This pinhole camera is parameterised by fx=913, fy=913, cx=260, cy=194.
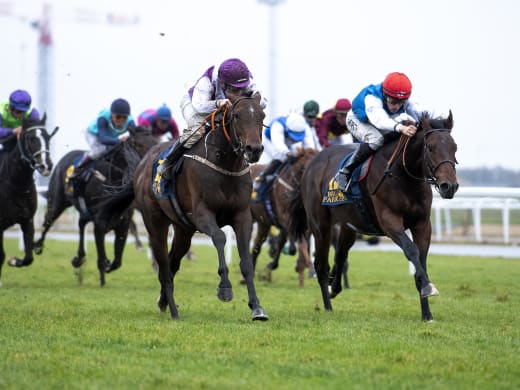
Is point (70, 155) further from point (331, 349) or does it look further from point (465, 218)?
point (465, 218)

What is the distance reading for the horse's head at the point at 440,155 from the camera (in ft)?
23.6

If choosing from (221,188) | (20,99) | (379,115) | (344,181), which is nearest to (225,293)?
(221,188)

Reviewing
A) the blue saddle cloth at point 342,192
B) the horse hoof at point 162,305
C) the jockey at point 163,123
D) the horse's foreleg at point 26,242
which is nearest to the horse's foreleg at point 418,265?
the blue saddle cloth at point 342,192

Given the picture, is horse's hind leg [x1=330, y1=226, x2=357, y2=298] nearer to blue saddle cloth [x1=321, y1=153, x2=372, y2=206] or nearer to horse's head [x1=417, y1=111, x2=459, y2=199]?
blue saddle cloth [x1=321, y1=153, x2=372, y2=206]

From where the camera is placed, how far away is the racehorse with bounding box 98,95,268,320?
23.6 feet

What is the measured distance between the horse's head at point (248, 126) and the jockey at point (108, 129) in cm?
498

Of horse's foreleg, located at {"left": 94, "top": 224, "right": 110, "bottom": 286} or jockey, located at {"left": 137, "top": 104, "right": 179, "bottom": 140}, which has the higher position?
jockey, located at {"left": 137, "top": 104, "right": 179, "bottom": 140}

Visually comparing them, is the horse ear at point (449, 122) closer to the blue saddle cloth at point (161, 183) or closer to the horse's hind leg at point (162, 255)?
the blue saddle cloth at point (161, 183)

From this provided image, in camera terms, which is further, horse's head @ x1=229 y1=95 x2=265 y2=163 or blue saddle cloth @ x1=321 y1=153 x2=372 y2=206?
blue saddle cloth @ x1=321 y1=153 x2=372 y2=206

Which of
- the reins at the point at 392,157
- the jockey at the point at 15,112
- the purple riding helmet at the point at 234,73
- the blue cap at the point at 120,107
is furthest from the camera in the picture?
the blue cap at the point at 120,107

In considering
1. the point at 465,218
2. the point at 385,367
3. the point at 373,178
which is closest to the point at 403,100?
the point at 373,178

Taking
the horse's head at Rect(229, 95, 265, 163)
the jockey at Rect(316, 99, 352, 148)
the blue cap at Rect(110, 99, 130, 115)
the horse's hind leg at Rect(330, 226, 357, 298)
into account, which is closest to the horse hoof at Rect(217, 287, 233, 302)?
the horse's head at Rect(229, 95, 265, 163)

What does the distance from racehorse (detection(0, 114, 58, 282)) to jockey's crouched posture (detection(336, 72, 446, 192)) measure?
4.40m

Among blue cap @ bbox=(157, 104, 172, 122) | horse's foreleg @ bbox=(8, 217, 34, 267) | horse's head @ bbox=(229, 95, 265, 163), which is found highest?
blue cap @ bbox=(157, 104, 172, 122)
